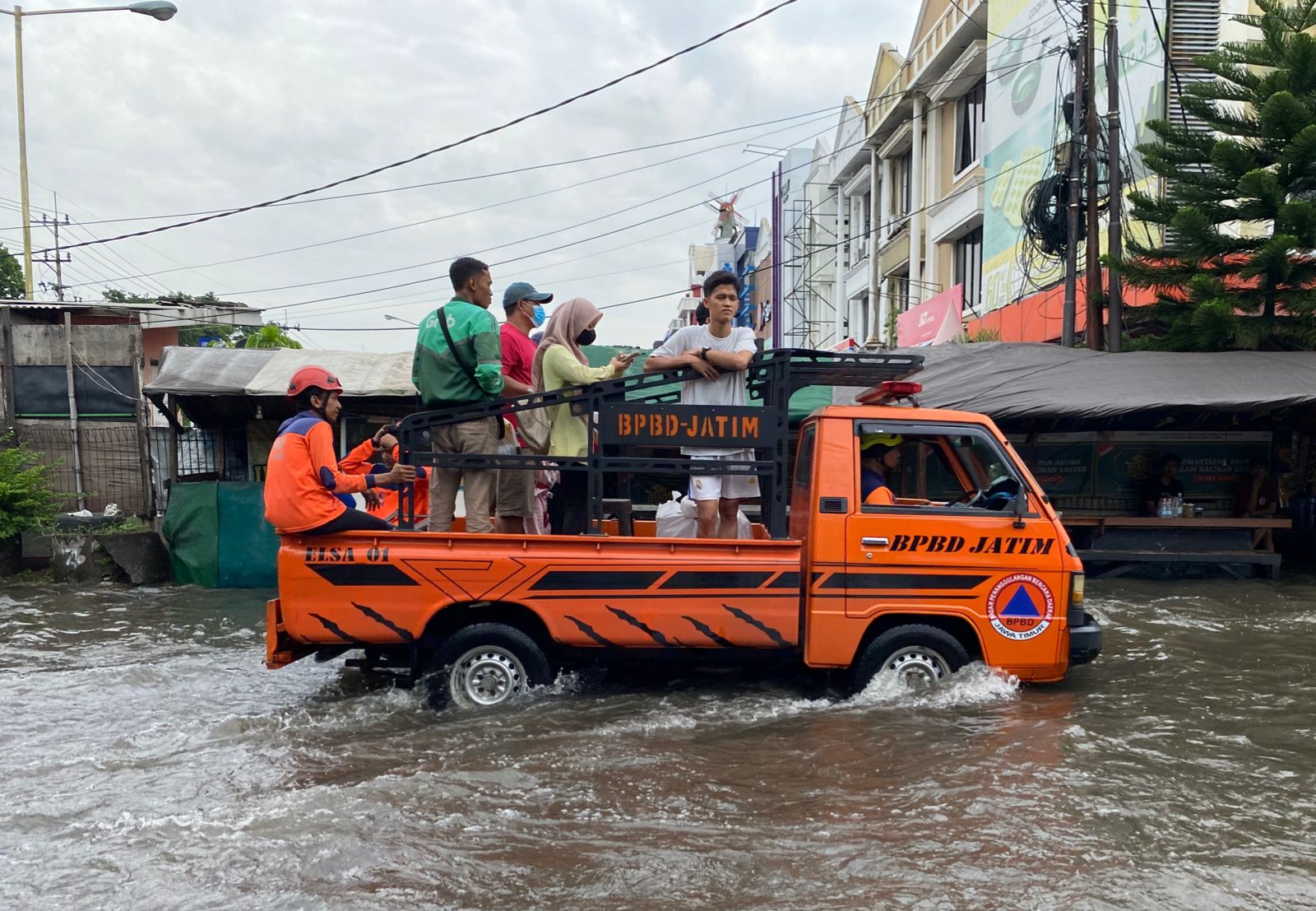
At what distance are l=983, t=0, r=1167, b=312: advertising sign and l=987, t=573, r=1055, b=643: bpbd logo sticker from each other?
9864mm

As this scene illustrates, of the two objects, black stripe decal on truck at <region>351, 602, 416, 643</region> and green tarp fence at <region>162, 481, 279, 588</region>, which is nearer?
black stripe decal on truck at <region>351, 602, 416, 643</region>

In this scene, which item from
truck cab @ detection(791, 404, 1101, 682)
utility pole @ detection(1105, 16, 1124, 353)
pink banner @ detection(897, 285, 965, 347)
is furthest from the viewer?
pink banner @ detection(897, 285, 965, 347)

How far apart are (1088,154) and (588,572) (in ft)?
33.1

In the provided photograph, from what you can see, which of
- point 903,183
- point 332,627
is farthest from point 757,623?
point 903,183

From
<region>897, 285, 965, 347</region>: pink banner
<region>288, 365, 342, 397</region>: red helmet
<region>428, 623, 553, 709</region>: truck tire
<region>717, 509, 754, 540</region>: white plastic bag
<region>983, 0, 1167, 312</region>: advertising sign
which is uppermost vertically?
<region>983, 0, 1167, 312</region>: advertising sign

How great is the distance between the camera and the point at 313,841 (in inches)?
161

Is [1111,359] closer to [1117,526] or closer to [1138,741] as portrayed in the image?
[1117,526]

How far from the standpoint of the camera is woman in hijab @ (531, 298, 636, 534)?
643 centimetres

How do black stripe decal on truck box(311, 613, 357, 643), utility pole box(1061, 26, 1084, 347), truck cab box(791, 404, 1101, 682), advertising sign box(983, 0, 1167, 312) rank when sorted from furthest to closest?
advertising sign box(983, 0, 1167, 312), utility pole box(1061, 26, 1084, 347), truck cab box(791, 404, 1101, 682), black stripe decal on truck box(311, 613, 357, 643)

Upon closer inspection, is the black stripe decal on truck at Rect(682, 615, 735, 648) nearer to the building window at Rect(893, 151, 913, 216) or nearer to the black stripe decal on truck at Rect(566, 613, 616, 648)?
the black stripe decal on truck at Rect(566, 613, 616, 648)

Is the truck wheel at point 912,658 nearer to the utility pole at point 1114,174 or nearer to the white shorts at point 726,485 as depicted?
the white shorts at point 726,485

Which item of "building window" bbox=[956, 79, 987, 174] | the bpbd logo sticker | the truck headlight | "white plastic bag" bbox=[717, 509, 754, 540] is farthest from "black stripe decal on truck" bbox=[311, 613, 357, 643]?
"building window" bbox=[956, 79, 987, 174]

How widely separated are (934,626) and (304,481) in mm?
3716

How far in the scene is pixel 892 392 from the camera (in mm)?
6340
